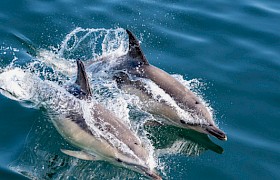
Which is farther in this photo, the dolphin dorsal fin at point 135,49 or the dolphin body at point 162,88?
the dolphin dorsal fin at point 135,49

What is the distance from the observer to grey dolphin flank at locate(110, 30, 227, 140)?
10.2 m

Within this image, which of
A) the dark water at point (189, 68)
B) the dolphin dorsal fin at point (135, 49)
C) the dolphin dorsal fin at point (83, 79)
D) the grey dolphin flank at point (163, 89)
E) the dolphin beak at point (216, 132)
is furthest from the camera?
the dolphin dorsal fin at point (135, 49)

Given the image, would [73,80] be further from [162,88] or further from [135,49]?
[162,88]

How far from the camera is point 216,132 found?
32.6 feet

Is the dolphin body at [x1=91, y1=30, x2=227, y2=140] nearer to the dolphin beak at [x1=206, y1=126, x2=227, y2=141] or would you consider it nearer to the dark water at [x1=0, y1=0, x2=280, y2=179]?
the dolphin beak at [x1=206, y1=126, x2=227, y2=141]

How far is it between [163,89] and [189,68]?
195 centimetres

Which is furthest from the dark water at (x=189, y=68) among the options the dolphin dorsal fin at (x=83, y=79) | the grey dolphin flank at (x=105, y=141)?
the dolphin dorsal fin at (x=83, y=79)

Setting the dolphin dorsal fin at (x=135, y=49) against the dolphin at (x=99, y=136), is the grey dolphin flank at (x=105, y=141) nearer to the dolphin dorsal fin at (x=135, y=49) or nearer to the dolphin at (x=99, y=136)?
the dolphin at (x=99, y=136)

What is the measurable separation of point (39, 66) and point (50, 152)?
2.93 metres

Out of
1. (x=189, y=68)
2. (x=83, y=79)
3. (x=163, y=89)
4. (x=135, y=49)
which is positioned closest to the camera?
(x=83, y=79)

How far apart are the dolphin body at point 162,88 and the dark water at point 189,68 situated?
0.24 metres

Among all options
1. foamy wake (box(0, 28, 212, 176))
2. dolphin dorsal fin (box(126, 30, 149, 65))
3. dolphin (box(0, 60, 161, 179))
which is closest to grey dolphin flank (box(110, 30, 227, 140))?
dolphin dorsal fin (box(126, 30, 149, 65))

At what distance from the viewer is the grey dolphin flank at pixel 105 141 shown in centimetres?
873

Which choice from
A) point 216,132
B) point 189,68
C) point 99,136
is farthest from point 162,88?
point 99,136
